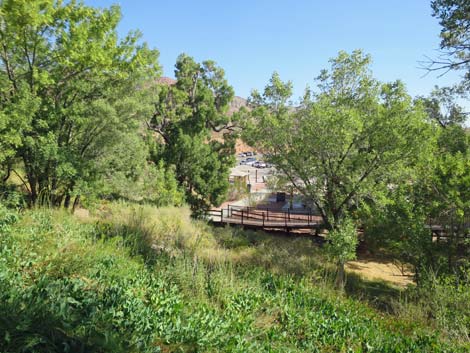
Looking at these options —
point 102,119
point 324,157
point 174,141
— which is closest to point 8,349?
point 102,119

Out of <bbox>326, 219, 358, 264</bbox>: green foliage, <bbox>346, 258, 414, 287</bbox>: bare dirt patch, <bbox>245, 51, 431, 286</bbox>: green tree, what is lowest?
<bbox>346, 258, 414, 287</bbox>: bare dirt patch

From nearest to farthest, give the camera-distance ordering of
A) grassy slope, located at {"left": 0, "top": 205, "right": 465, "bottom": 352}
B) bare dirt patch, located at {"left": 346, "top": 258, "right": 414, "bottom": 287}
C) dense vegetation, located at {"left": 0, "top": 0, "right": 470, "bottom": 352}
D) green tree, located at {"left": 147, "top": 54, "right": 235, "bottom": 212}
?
grassy slope, located at {"left": 0, "top": 205, "right": 465, "bottom": 352} < dense vegetation, located at {"left": 0, "top": 0, "right": 470, "bottom": 352} < bare dirt patch, located at {"left": 346, "top": 258, "right": 414, "bottom": 287} < green tree, located at {"left": 147, "top": 54, "right": 235, "bottom": 212}

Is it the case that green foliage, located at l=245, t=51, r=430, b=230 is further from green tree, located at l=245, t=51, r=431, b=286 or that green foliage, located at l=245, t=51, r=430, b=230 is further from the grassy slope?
the grassy slope

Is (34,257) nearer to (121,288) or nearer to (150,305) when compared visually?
(121,288)

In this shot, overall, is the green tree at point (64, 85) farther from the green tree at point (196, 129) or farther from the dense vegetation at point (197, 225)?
the green tree at point (196, 129)

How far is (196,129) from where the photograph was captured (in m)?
23.8

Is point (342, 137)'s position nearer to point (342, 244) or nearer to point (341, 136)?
point (341, 136)

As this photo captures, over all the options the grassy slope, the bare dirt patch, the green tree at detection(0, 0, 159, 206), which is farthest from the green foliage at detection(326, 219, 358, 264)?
the green tree at detection(0, 0, 159, 206)

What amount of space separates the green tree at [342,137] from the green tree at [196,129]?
10890 mm

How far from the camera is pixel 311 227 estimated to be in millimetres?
18594

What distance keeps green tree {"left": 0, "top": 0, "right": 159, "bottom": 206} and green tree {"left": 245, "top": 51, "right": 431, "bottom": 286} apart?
5.21 m

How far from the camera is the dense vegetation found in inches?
114

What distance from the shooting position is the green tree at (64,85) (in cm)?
842

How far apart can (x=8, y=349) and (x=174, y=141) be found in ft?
71.0
